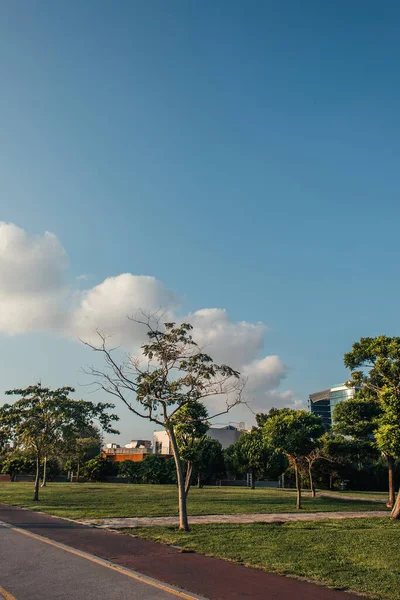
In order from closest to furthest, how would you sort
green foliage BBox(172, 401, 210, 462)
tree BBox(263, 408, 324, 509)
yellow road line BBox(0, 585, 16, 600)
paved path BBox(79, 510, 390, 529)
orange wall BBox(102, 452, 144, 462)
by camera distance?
yellow road line BBox(0, 585, 16, 600)
paved path BBox(79, 510, 390, 529)
green foliage BBox(172, 401, 210, 462)
tree BBox(263, 408, 324, 509)
orange wall BBox(102, 452, 144, 462)

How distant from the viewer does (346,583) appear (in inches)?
396

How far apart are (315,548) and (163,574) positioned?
538 cm

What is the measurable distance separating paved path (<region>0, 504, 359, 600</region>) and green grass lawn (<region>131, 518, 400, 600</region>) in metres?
0.67

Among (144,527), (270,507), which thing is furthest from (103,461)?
(144,527)

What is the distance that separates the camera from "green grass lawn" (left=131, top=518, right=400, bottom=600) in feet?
34.7

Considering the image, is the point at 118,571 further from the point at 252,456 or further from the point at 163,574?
the point at 252,456

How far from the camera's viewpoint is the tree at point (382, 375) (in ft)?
71.8

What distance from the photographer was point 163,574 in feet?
35.1

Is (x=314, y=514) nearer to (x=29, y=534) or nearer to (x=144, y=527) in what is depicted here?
(x=144, y=527)

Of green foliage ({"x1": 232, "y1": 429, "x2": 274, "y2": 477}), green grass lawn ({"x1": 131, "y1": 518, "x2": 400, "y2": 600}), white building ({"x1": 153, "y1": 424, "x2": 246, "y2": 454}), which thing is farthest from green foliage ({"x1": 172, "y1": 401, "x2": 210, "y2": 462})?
white building ({"x1": 153, "y1": 424, "x2": 246, "y2": 454})

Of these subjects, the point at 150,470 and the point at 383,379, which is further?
the point at 150,470

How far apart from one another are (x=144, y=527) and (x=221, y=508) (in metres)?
9.44

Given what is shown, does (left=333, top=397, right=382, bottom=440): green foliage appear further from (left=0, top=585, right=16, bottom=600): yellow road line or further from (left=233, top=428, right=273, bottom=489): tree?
(left=0, top=585, right=16, bottom=600): yellow road line

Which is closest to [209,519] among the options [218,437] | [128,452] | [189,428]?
[189,428]
